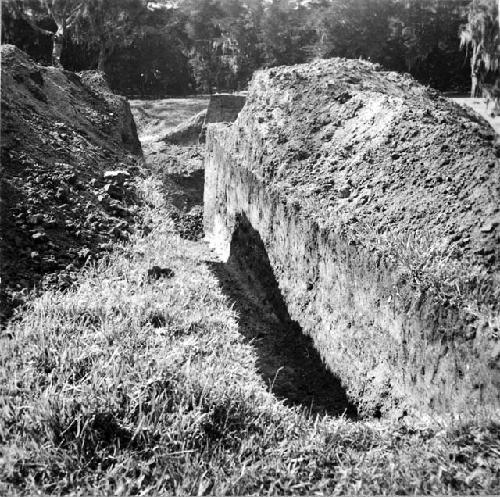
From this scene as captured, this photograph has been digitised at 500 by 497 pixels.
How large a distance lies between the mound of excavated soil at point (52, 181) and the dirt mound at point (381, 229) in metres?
1.88

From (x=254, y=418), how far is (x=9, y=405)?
4.53ft

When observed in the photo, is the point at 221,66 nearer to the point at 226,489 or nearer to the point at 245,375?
the point at 245,375

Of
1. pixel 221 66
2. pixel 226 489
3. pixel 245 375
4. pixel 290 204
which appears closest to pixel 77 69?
pixel 221 66

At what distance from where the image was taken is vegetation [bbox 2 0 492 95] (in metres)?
9.93

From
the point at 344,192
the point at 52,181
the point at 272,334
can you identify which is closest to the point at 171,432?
the point at 272,334

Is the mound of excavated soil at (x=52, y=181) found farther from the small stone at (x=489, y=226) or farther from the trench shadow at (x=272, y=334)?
the small stone at (x=489, y=226)

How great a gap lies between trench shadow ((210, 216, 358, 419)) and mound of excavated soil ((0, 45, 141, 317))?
1.49m

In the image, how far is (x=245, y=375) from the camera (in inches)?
176

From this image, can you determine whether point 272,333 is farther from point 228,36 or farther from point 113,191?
point 228,36

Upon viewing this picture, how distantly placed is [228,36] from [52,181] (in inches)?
775

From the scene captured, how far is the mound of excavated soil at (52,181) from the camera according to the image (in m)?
5.70

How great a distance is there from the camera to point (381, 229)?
5004 mm

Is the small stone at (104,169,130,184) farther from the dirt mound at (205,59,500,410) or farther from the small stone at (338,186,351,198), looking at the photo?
the small stone at (338,186,351,198)

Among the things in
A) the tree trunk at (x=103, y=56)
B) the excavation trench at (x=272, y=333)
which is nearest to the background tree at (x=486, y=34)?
the excavation trench at (x=272, y=333)
